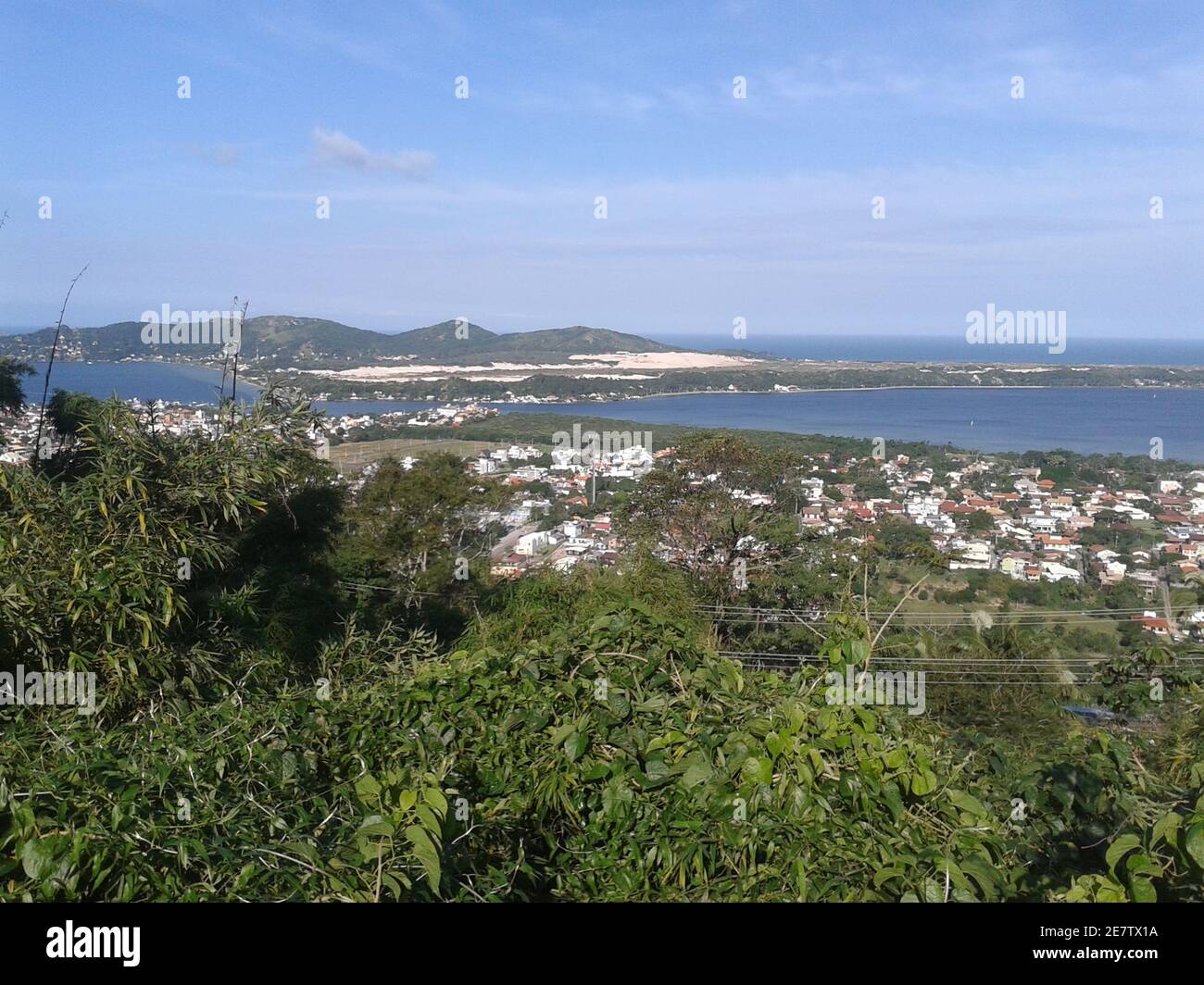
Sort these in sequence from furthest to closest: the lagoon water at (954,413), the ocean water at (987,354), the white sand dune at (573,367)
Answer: the ocean water at (987,354), the white sand dune at (573,367), the lagoon water at (954,413)

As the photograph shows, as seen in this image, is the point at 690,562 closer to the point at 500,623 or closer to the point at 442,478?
the point at 442,478

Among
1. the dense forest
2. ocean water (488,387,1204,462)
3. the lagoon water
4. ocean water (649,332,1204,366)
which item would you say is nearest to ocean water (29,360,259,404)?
the lagoon water

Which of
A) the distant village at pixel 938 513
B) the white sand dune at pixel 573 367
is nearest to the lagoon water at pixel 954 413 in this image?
the white sand dune at pixel 573 367

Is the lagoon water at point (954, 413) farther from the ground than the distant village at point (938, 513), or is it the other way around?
the lagoon water at point (954, 413)

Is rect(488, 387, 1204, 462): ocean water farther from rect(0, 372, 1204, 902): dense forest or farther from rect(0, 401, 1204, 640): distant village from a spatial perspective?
rect(0, 372, 1204, 902): dense forest

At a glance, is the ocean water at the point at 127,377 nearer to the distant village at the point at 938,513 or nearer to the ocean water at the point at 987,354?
the distant village at the point at 938,513

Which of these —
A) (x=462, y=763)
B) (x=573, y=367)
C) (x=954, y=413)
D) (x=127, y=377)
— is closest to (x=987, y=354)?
(x=954, y=413)
